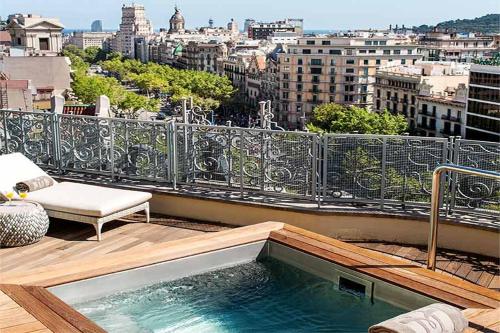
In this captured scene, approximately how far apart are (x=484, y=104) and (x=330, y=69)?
21.9 meters

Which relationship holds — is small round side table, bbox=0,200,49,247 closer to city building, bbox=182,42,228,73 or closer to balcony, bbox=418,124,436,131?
balcony, bbox=418,124,436,131

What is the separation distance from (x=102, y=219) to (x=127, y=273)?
3.96 feet

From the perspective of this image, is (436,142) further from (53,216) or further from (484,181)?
(53,216)

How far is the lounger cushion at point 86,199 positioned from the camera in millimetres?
5387

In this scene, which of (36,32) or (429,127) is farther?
(36,32)

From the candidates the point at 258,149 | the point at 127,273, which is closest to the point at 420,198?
the point at 258,149

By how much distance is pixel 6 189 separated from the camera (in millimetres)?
5734

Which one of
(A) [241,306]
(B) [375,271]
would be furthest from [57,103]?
(B) [375,271]

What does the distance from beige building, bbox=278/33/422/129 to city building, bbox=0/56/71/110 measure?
109ft

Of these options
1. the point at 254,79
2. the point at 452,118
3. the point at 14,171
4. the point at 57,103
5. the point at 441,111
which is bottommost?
the point at 452,118

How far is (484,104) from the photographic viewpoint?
2395 inches

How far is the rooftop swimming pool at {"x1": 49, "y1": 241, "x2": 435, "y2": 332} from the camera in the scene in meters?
4.06

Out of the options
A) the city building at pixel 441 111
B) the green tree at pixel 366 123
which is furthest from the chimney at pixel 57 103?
the city building at pixel 441 111

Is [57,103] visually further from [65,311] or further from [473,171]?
[473,171]
